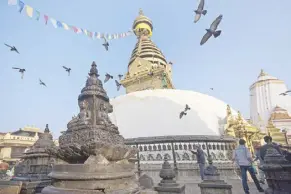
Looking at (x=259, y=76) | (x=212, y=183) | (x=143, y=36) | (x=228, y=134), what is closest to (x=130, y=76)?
(x=143, y=36)

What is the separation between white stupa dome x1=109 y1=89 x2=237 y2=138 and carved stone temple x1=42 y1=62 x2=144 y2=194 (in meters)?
8.15

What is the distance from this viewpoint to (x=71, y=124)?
3.14 metres

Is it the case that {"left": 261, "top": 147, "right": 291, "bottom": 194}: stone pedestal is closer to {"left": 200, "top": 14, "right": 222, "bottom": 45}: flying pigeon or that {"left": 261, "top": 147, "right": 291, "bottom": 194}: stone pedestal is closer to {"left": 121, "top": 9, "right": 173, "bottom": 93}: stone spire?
{"left": 200, "top": 14, "right": 222, "bottom": 45}: flying pigeon

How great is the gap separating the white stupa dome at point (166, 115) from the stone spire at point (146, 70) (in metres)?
5.80

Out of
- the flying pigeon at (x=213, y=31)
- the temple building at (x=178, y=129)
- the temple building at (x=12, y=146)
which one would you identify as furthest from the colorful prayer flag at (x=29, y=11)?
the temple building at (x=12, y=146)

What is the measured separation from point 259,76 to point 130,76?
2515 centimetres

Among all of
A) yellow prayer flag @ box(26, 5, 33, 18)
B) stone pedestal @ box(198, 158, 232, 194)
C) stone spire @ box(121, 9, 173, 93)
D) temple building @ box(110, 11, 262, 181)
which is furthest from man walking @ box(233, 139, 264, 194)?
stone spire @ box(121, 9, 173, 93)

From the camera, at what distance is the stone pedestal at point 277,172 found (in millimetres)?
3457

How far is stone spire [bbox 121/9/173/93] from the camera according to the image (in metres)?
20.8

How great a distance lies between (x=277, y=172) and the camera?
359 cm

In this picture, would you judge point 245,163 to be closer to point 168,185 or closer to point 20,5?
point 168,185

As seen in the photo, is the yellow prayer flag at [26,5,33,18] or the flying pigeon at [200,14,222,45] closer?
the flying pigeon at [200,14,222,45]

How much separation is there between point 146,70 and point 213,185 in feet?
59.8

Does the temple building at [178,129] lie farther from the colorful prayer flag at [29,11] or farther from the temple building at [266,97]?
the temple building at [266,97]
